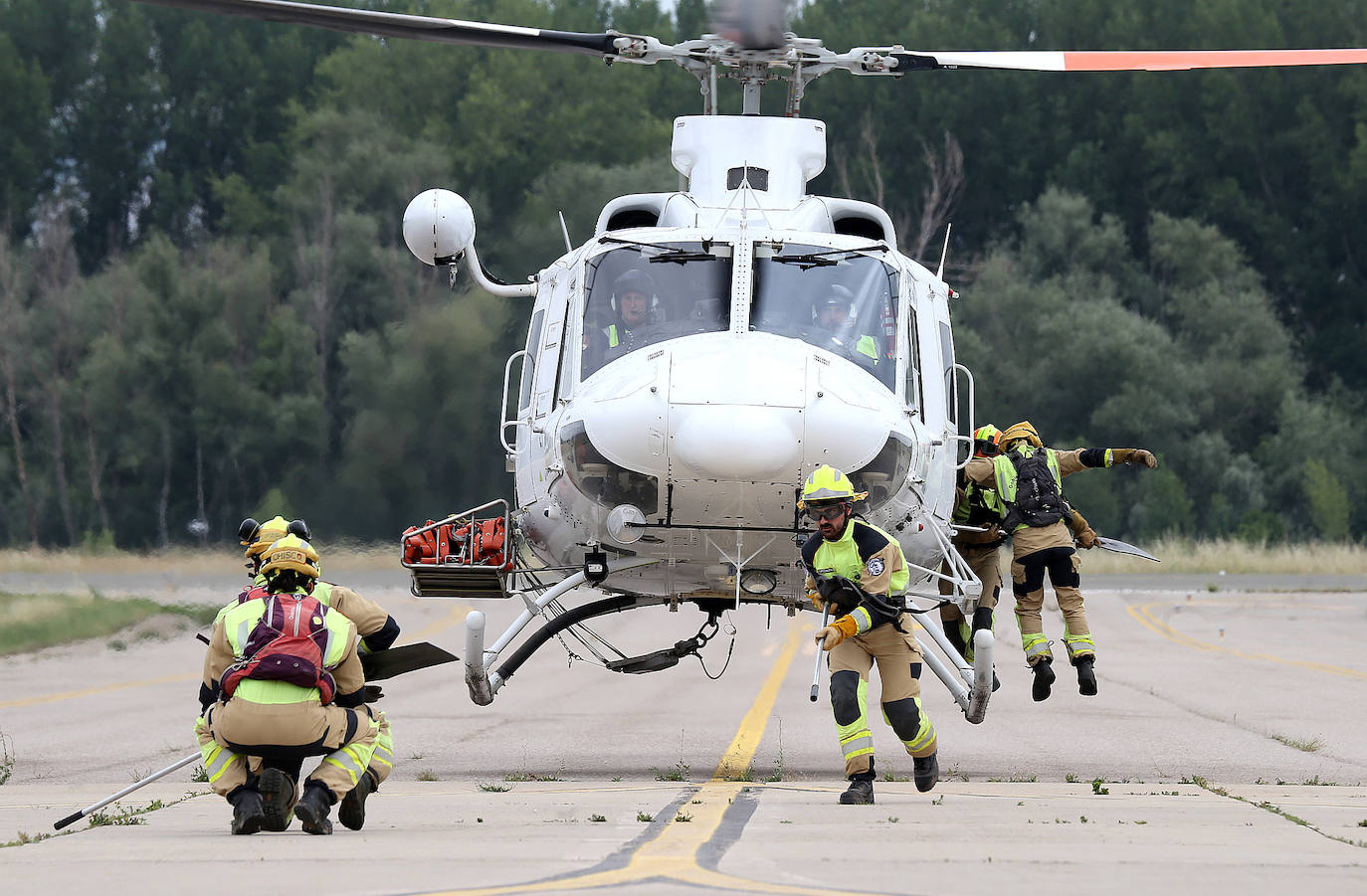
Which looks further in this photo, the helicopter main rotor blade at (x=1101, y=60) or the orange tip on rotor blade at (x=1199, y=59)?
the helicopter main rotor blade at (x=1101, y=60)

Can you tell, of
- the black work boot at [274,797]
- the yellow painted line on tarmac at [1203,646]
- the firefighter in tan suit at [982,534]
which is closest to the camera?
the black work boot at [274,797]

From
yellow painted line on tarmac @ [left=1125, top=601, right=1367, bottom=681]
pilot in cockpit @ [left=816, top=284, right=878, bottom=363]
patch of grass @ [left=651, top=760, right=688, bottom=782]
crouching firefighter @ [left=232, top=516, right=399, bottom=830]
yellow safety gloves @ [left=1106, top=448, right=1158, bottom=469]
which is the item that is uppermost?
pilot in cockpit @ [left=816, top=284, right=878, bottom=363]

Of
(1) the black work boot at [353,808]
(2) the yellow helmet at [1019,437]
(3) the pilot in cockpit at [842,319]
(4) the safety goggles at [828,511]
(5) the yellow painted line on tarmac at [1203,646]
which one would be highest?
(3) the pilot in cockpit at [842,319]

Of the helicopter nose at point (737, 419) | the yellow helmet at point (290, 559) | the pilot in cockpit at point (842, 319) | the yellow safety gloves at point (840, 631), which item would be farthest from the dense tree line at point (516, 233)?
the yellow helmet at point (290, 559)

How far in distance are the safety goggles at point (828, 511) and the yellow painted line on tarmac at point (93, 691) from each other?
1116cm

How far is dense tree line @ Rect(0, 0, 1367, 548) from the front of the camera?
43.8m

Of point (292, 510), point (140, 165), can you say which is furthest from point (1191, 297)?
point (140, 165)

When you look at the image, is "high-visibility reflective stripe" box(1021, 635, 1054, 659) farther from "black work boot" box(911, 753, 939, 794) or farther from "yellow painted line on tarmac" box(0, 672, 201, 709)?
"yellow painted line on tarmac" box(0, 672, 201, 709)

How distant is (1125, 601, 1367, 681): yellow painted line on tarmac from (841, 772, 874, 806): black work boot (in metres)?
12.9

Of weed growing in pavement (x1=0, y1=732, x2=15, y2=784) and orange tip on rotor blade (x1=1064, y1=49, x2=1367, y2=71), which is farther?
weed growing in pavement (x1=0, y1=732, x2=15, y2=784)

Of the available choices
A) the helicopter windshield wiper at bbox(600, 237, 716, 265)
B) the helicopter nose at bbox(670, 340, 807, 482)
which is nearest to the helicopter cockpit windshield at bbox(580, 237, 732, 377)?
the helicopter windshield wiper at bbox(600, 237, 716, 265)

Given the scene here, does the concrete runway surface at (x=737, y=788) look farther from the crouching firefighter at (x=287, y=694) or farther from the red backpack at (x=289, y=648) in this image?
the red backpack at (x=289, y=648)

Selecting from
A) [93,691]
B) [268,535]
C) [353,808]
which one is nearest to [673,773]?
[268,535]

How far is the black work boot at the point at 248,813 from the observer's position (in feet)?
27.3
